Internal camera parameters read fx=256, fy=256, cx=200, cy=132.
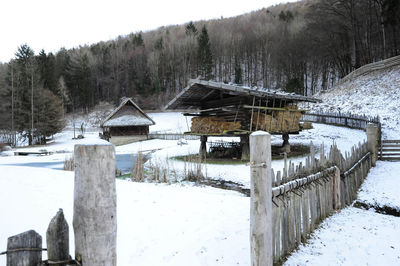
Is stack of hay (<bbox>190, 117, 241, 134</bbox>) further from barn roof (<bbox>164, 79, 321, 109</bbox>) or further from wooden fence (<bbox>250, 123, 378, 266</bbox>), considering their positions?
wooden fence (<bbox>250, 123, 378, 266</bbox>)

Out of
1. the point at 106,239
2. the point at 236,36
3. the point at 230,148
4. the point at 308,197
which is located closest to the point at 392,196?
the point at 308,197

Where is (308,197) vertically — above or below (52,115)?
below

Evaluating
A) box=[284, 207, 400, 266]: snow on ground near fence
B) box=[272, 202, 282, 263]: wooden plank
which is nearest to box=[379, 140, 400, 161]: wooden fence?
box=[284, 207, 400, 266]: snow on ground near fence

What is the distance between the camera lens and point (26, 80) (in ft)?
118

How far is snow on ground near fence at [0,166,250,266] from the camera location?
13.1 ft

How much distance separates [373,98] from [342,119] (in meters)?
4.17

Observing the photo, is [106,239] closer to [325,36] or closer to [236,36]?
[325,36]

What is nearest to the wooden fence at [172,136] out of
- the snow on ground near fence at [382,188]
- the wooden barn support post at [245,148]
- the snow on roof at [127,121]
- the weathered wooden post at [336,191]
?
the snow on roof at [127,121]

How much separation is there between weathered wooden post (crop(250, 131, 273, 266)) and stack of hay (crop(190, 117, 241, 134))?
34.1ft

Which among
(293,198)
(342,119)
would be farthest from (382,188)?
(342,119)

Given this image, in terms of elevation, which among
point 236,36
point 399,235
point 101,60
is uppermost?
point 236,36

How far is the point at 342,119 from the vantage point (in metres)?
23.5

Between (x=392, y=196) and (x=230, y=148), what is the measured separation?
998 cm

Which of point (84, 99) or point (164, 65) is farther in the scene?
point (164, 65)
